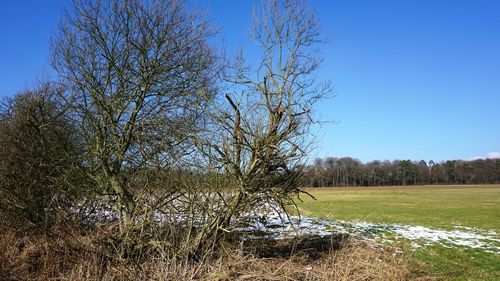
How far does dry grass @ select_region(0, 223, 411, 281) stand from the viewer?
671 cm

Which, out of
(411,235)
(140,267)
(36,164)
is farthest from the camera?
(411,235)

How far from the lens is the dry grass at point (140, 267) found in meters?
6.71

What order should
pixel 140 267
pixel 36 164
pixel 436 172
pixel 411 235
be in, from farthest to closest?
pixel 436 172 < pixel 411 235 < pixel 36 164 < pixel 140 267

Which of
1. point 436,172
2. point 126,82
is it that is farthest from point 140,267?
point 436,172

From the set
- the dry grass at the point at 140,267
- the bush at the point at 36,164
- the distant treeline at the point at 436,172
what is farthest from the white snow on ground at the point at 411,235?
the distant treeline at the point at 436,172

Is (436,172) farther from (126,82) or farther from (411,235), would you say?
(126,82)

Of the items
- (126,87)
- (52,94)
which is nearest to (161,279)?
(126,87)

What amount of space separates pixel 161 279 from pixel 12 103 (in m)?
11.0

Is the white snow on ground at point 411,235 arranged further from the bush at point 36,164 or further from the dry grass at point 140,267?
the bush at point 36,164

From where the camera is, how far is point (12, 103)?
14000 millimetres

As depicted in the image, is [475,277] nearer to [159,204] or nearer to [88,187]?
[159,204]

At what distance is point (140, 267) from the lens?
6867 millimetres

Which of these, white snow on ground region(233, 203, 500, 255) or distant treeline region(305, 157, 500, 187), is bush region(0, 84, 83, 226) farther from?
distant treeline region(305, 157, 500, 187)

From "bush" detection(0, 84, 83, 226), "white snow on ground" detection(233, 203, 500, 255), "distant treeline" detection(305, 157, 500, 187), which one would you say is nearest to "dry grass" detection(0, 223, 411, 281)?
"bush" detection(0, 84, 83, 226)
